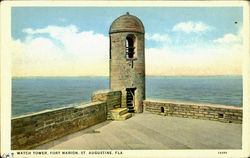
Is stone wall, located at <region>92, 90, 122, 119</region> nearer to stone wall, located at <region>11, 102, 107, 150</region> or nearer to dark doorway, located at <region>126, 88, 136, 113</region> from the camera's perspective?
stone wall, located at <region>11, 102, 107, 150</region>

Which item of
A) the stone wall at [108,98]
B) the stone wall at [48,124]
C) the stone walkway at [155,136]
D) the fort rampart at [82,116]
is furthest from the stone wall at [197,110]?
the stone wall at [48,124]

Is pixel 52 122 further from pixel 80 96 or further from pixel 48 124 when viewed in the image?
pixel 80 96

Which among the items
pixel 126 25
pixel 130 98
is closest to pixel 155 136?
pixel 130 98

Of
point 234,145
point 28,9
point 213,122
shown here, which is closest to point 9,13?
point 28,9

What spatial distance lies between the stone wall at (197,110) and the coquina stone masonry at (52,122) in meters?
2.67

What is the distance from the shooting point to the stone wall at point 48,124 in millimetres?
4340

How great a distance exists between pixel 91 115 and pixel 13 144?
2839 mm

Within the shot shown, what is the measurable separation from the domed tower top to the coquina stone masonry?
3.58 metres

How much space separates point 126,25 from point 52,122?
5.90m

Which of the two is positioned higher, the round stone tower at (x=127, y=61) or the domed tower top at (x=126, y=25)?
the domed tower top at (x=126, y=25)

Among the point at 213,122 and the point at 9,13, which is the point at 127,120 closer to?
the point at 213,122

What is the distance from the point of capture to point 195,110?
752 centimetres

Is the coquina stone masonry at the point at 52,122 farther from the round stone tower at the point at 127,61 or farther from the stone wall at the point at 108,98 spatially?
the round stone tower at the point at 127,61

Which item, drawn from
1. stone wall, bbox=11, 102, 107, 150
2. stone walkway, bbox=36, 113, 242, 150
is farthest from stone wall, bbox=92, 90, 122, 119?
stone walkway, bbox=36, 113, 242, 150
